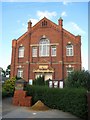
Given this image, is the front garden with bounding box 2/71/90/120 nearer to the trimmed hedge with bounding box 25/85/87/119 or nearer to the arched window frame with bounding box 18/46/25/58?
the trimmed hedge with bounding box 25/85/87/119

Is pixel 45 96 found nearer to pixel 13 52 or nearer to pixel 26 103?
pixel 26 103

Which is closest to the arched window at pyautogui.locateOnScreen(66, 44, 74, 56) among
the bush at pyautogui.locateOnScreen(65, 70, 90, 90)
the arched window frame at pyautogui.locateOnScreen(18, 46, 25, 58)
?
the arched window frame at pyautogui.locateOnScreen(18, 46, 25, 58)

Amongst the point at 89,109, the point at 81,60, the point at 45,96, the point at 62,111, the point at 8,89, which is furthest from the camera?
the point at 81,60

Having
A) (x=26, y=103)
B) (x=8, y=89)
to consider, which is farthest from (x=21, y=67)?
(x=26, y=103)

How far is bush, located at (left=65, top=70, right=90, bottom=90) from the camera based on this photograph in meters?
16.9

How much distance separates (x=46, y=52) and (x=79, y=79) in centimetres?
2041

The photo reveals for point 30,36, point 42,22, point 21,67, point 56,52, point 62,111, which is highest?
point 42,22

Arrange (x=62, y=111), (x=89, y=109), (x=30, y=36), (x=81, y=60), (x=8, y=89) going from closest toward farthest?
(x=89, y=109)
(x=62, y=111)
(x=8, y=89)
(x=81, y=60)
(x=30, y=36)

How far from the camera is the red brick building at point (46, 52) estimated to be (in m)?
35.9

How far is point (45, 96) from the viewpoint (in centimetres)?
1571

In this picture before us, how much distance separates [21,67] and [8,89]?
1140cm

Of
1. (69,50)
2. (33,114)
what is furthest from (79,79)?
(69,50)

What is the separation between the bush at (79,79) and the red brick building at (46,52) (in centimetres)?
1767

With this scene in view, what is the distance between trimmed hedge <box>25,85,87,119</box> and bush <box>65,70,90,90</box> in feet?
8.01
